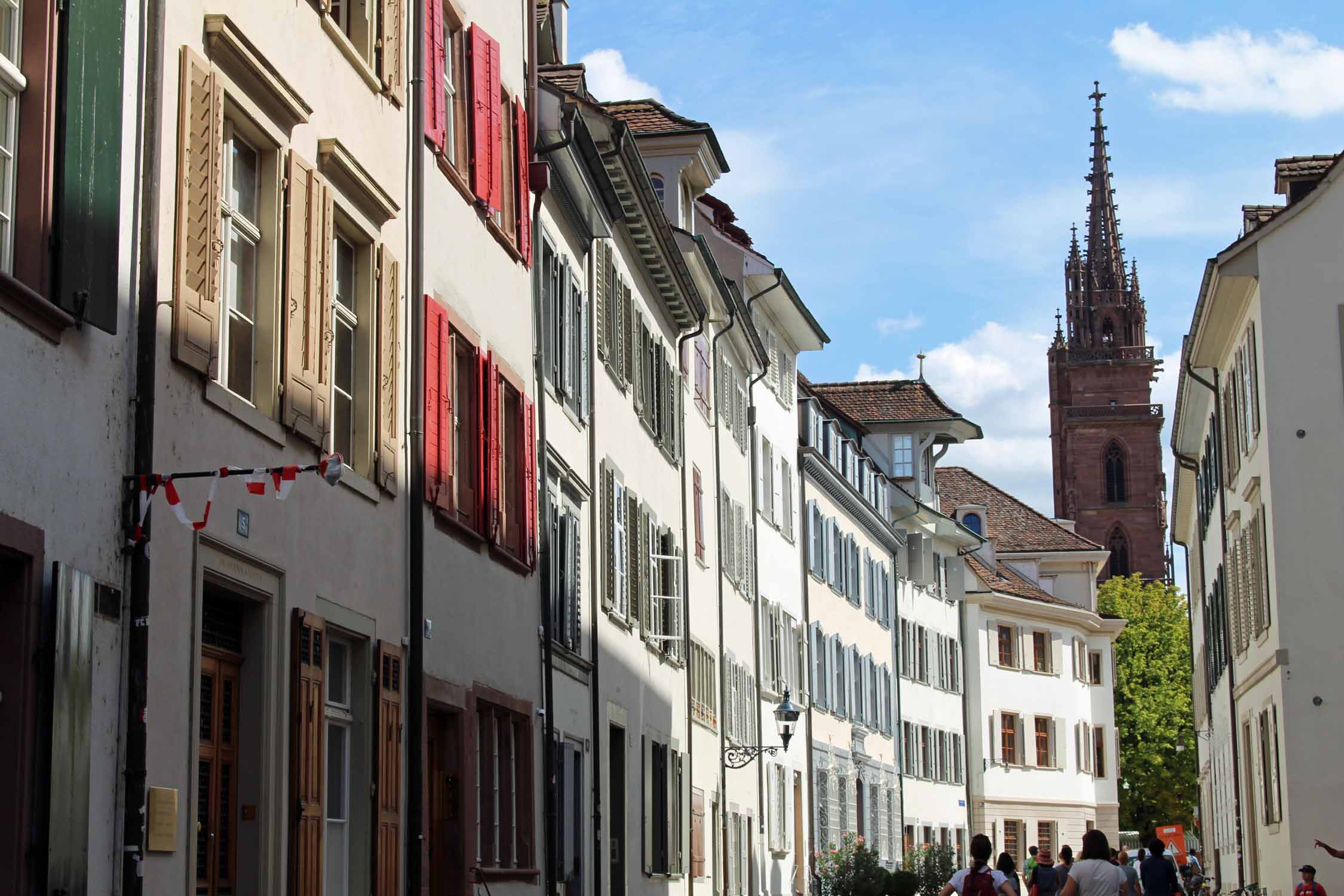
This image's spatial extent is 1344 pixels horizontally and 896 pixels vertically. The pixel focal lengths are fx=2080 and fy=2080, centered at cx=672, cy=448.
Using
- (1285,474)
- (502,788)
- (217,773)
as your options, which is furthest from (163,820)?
(1285,474)

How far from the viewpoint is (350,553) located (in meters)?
14.1

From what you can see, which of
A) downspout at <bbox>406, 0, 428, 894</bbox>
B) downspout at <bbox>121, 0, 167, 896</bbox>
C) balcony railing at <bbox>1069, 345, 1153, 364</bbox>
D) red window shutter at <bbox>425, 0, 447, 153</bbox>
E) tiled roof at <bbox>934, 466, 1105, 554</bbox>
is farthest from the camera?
balcony railing at <bbox>1069, 345, 1153, 364</bbox>

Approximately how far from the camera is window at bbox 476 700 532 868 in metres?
17.8

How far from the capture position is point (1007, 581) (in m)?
71.0

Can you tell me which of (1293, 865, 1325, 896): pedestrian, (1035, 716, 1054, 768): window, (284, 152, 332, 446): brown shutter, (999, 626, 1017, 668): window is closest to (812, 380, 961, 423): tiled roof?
(999, 626, 1017, 668): window

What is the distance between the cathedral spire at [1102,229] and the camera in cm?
16250

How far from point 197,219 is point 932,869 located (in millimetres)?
35329

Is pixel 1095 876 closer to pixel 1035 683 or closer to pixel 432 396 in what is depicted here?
pixel 432 396

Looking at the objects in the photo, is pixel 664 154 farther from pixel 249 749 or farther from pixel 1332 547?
pixel 249 749

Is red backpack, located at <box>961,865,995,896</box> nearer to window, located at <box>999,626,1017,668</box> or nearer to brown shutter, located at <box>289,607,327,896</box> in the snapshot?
brown shutter, located at <box>289,607,327,896</box>

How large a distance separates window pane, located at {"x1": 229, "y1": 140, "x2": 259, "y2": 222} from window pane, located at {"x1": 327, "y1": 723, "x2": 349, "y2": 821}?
3.54m

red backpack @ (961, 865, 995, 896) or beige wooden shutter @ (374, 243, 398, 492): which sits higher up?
beige wooden shutter @ (374, 243, 398, 492)

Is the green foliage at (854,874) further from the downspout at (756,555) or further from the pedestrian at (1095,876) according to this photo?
the pedestrian at (1095,876)

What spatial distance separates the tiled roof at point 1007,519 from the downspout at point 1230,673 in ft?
118
